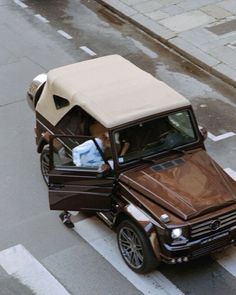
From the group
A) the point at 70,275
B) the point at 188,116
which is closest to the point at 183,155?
the point at 188,116

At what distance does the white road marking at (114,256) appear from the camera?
8350 millimetres

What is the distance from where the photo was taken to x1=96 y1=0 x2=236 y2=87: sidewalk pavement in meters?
14.1

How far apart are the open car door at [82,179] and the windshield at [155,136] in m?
0.31

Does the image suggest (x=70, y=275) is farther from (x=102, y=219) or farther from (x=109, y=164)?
(x=109, y=164)

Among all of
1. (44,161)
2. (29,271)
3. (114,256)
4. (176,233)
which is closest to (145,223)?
(176,233)

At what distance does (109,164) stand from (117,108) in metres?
0.78

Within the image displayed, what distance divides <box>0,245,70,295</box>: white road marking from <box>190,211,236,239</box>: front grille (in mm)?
1828

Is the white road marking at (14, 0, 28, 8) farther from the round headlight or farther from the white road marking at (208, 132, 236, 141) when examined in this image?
the round headlight

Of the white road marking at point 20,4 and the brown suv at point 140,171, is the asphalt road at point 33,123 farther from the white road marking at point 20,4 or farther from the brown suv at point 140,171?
the brown suv at point 140,171

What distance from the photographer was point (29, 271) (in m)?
8.73

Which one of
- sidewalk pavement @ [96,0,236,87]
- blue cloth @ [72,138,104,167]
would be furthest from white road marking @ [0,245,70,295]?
sidewalk pavement @ [96,0,236,87]

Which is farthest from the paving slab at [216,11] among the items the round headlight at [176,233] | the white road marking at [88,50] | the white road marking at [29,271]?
the round headlight at [176,233]

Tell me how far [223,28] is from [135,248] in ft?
27.1

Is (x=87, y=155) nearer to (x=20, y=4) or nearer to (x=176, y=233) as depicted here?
(x=176, y=233)
